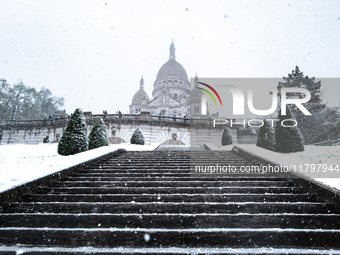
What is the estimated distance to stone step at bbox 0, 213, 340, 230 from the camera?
272 centimetres

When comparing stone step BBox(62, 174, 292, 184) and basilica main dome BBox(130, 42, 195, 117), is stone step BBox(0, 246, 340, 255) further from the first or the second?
basilica main dome BBox(130, 42, 195, 117)

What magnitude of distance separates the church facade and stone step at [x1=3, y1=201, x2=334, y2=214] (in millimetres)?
54398

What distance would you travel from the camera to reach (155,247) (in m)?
2.38

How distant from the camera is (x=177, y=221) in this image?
9.07 feet

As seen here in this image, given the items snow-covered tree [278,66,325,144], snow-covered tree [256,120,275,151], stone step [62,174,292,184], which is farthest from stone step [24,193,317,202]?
snow-covered tree [278,66,325,144]

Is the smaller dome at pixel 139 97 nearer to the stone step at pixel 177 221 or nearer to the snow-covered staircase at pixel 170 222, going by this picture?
the snow-covered staircase at pixel 170 222

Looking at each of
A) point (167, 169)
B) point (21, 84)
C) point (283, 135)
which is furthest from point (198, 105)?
point (167, 169)

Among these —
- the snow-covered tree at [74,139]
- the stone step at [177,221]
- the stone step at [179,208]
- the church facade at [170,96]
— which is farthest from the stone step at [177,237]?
the church facade at [170,96]

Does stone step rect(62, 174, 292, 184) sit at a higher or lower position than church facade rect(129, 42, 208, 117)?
lower

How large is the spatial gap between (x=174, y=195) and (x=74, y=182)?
6.60ft

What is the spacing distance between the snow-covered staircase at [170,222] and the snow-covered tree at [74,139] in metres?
6.71

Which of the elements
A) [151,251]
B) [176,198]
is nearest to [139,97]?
[176,198]

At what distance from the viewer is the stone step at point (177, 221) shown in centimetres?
272

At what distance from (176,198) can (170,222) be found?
737mm
